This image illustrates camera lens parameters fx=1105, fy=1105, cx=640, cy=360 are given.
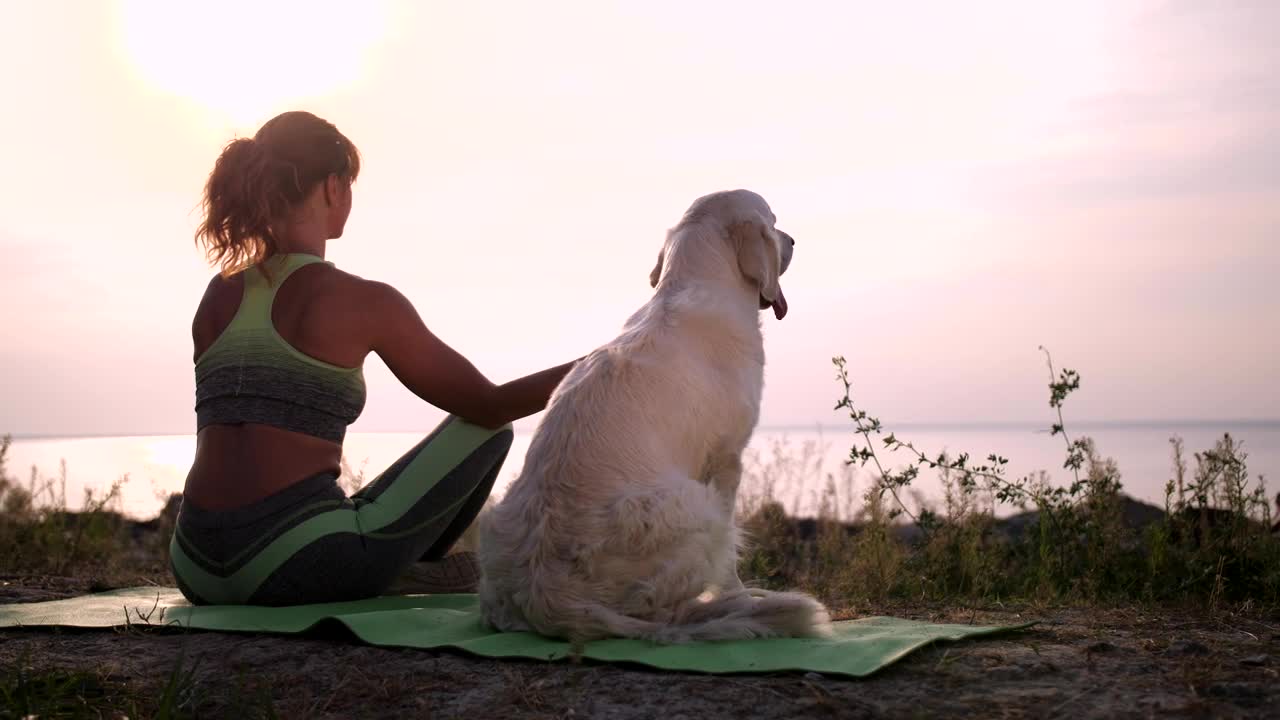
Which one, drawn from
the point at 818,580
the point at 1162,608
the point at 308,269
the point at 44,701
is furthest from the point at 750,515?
the point at 44,701

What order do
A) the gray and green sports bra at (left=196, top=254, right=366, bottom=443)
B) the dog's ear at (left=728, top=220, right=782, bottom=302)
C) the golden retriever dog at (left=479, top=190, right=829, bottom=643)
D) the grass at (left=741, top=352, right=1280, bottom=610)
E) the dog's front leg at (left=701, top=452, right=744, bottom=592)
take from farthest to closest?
the grass at (left=741, top=352, right=1280, bottom=610) < the dog's ear at (left=728, top=220, right=782, bottom=302) < the gray and green sports bra at (left=196, top=254, right=366, bottom=443) < the dog's front leg at (left=701, top=452, right=744, bottom=592) < the golden retriever dog at (left=479, top=190, right=829, bottom=643)

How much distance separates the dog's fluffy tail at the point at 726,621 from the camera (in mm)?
3709

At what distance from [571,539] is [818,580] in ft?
9.84

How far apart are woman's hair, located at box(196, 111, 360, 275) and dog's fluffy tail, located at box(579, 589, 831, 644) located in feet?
6.98

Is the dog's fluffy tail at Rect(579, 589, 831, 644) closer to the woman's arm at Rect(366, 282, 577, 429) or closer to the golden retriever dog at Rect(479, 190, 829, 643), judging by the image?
the golden retriever dog at Rect(479, 190, 829, 643)

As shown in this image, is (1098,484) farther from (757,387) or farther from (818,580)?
(757,387)

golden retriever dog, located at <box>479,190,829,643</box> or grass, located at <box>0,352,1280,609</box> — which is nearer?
golden retriever dog, located at <box>479,190,829,643</box>

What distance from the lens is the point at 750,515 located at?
327 inches

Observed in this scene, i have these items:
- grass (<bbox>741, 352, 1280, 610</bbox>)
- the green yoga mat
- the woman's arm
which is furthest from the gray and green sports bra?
grass (<bbox>741, 352, 1280, 610</bbox>)

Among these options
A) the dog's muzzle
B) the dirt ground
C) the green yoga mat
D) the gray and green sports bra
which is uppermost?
the dog's muzzle

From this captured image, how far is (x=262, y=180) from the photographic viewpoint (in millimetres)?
4523

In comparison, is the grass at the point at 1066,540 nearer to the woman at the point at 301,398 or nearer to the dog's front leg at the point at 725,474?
the dog's front leg at the point at 725,474

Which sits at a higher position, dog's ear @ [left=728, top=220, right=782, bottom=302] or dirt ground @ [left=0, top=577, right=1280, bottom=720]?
dog's ear @ [left=728, top=220, right=782, bottom=302]

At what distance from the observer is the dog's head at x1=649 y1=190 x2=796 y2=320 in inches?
177
